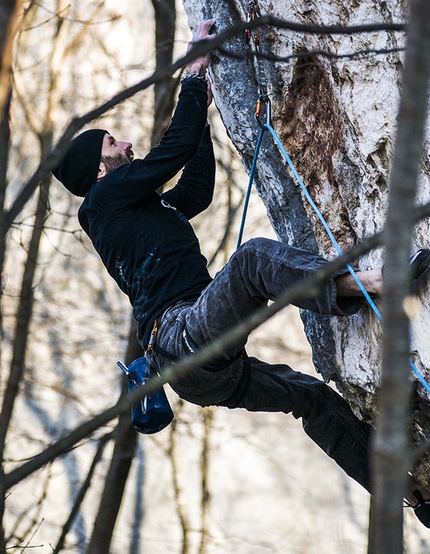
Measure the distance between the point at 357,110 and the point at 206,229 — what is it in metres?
6.45

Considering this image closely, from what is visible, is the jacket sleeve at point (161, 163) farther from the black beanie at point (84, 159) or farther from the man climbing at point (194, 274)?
the black beanie at point (84, 159)

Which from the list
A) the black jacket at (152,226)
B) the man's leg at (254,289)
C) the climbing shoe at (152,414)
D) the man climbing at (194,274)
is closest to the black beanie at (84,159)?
the man climbing at (194,274)

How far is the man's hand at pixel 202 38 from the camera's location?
366cm

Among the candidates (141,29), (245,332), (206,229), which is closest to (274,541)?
(206,229)

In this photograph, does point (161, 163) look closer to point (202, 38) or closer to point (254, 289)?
point (254, 289)

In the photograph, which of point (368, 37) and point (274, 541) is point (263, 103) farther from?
point (274, 541)

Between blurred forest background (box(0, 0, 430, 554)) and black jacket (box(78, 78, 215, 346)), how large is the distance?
135cm

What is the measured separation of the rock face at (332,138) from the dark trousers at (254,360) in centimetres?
15

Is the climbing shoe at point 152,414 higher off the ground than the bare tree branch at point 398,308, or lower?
higher

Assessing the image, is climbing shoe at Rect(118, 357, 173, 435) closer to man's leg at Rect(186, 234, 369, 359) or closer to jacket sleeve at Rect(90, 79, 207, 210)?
man's leg at Rect(186, 234, 369, 359)

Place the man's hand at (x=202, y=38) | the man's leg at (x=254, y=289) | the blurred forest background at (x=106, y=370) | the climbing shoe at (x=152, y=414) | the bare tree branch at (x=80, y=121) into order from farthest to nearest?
the blurred forest background at (x=106, y=370) < the man's hand at (x=202, y=38) < the climbing shoe at (x=152, y=414) < the man's leg at (x=254, y=289) < the bare tree branch at (x=80, y=121)

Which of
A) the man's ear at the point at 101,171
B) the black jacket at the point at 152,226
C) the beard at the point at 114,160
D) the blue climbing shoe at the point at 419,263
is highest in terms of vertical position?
the beard at the point at 114,160

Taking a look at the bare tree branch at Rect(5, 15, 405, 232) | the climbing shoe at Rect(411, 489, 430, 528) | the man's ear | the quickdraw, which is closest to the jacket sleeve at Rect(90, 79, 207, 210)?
the man's ear

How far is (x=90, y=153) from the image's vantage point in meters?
3.77
